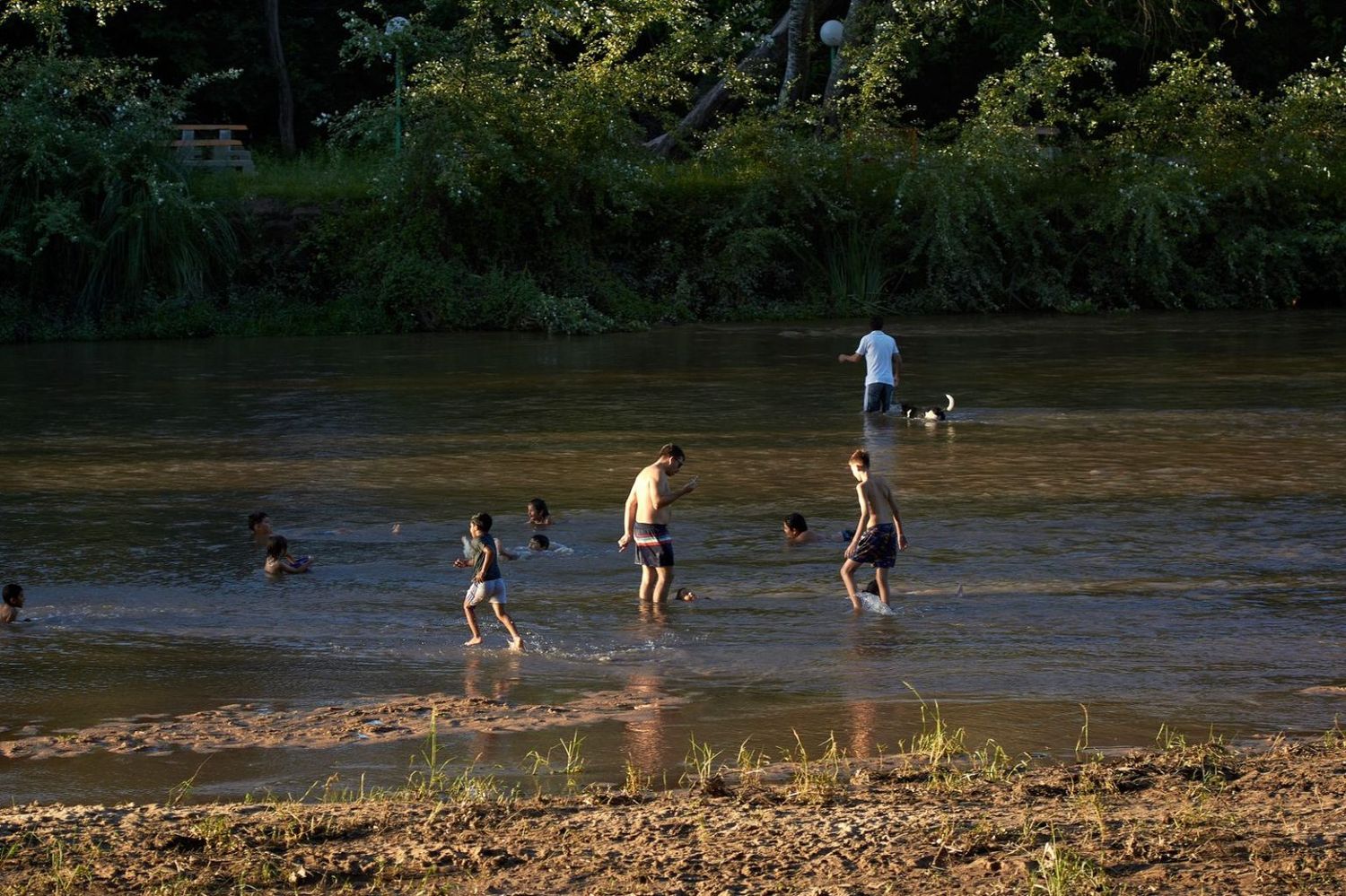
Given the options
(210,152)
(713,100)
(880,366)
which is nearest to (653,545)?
(880,366)

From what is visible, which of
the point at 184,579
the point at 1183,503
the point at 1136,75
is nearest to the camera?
the point at 184,579

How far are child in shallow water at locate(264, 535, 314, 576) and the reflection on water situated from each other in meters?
0.20

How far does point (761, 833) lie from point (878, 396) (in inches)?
587

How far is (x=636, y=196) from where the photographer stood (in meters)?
35.9

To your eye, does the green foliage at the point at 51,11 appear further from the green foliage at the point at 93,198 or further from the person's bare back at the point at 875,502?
the person's bare back at the point at 875,502

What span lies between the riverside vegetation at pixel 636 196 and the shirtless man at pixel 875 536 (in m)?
22.1

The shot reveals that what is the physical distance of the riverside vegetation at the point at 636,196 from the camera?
33.6 metres

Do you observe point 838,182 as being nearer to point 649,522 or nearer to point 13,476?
point 13,476

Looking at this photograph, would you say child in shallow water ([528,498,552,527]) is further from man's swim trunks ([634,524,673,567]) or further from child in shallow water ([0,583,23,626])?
child in shallow water ([0,583,23,626])

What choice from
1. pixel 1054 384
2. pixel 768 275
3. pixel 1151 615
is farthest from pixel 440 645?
pixel 768 275

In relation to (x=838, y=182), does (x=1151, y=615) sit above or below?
below

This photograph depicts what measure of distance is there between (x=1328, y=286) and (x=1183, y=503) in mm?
26408

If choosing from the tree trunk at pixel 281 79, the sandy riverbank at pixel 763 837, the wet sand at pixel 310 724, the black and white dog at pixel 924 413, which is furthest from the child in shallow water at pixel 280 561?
the tree trunk at pixel 281 79

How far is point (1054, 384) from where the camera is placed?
24312 millimetres
